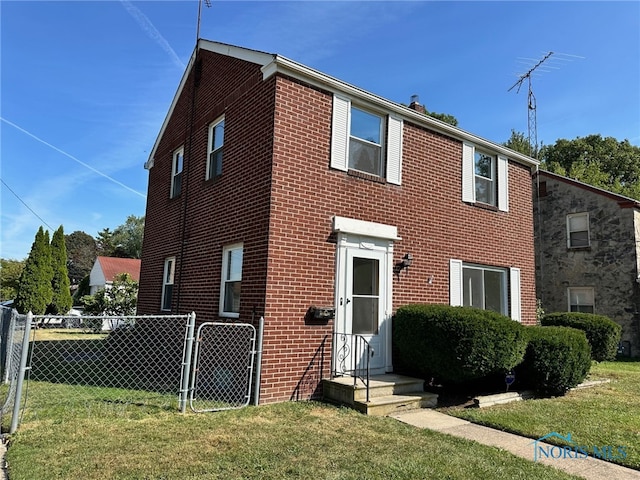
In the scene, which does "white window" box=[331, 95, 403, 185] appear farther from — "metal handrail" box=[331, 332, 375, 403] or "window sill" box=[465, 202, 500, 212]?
"metal handrail" box=[331, 332, 375, 403]

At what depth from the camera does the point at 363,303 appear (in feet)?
25.5

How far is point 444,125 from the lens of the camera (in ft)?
30.8

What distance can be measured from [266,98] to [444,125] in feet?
13.9

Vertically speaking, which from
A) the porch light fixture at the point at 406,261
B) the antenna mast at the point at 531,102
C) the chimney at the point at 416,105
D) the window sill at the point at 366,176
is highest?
the antenna mast at the point at 531,102

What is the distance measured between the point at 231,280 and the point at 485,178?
6821mm

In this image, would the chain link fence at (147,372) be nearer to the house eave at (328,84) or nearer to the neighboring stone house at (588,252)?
the house eave at (328,84)

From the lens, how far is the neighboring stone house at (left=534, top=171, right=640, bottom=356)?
608 inches

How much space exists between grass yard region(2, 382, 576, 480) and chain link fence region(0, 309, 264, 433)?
0.37m

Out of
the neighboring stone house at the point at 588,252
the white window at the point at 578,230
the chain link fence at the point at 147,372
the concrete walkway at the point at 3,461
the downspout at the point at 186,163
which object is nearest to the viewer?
the concrete walkway at the point at 3,461

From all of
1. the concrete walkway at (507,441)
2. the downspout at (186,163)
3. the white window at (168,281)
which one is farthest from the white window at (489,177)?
the white window at (168,281)

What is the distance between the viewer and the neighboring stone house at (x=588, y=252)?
15438 millimetres

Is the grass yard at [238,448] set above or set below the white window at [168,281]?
below

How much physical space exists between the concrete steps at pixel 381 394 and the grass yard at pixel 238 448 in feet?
1.25

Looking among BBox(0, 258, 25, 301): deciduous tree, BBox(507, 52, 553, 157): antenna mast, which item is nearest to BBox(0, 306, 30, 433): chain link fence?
BBox(507, 52, 553, 157): antenna mast
